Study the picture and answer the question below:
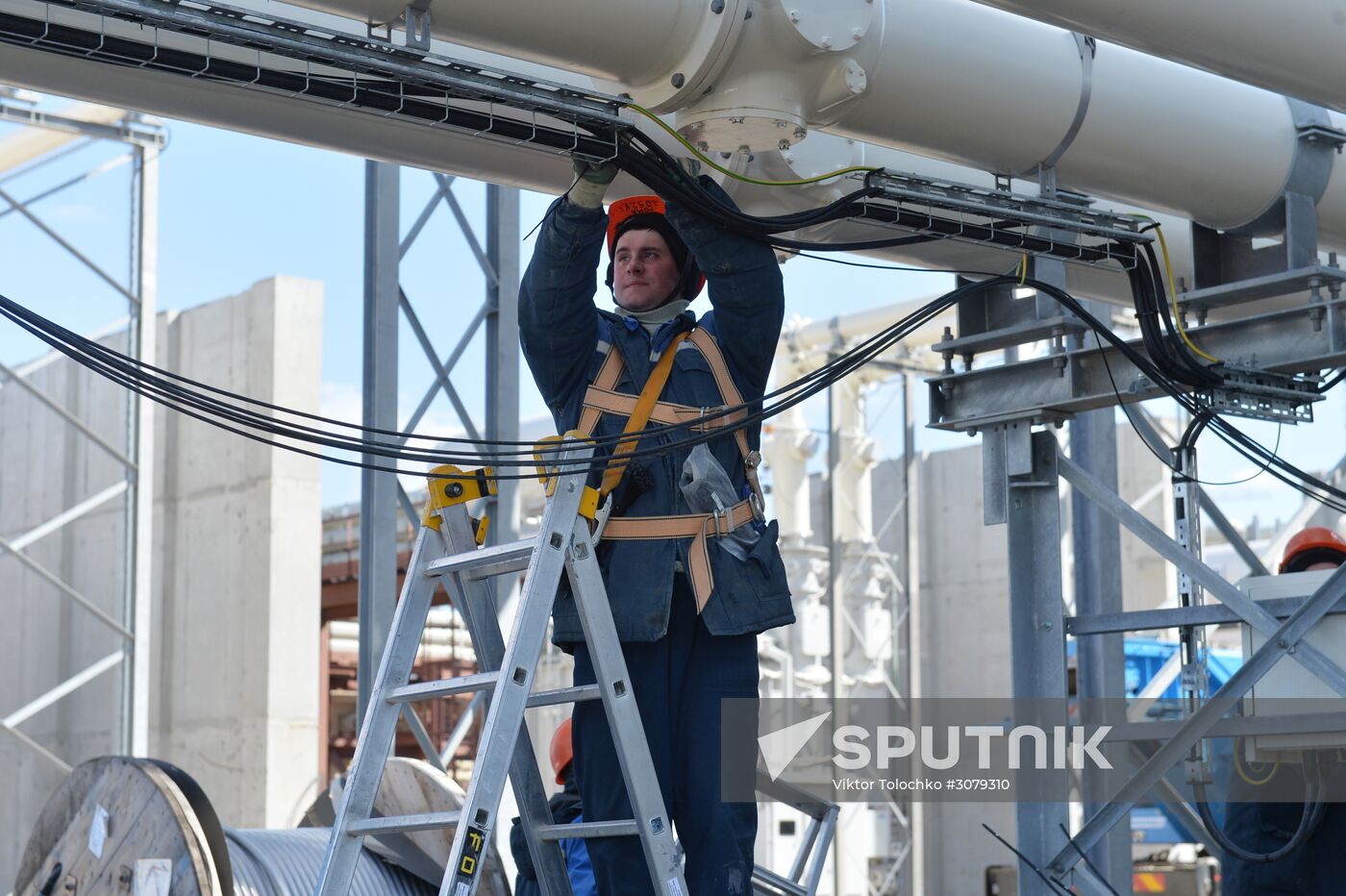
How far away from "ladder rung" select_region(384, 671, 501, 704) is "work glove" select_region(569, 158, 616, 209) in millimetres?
1114

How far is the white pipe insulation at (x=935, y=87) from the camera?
4.14m

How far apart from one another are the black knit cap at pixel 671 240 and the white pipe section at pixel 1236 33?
3.27 feet

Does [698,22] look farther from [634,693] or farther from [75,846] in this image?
[75,846]

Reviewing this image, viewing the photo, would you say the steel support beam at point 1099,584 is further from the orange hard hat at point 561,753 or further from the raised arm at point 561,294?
the raised arm at point 561,294

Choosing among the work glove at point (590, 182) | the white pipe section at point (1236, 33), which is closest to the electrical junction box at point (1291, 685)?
the white pipe section at point (1236, 33)

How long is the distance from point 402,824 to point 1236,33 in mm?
3065

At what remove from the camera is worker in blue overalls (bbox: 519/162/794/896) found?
3955 millimetres

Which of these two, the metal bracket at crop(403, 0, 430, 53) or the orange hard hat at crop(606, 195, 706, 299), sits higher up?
the metal bracket at crop(403, 0, 430, 53)

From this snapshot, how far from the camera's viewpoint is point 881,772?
17.5 meters

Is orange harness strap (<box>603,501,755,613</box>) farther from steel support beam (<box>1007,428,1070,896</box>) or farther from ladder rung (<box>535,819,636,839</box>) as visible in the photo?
steel support beam (<box>1007,428,1070,896</box>)

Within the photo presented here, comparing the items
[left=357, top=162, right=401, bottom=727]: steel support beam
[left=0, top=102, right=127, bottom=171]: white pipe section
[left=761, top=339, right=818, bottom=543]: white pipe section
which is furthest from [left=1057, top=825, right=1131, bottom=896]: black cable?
[left=761, top=339, right=818, bottom=543]: white pipe section

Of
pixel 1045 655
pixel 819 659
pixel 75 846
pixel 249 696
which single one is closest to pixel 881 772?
pixel 819 659

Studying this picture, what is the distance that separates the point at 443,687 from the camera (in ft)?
12.4

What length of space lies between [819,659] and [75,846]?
14860 millimetres
